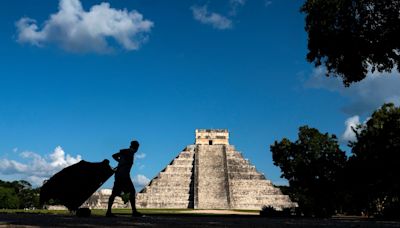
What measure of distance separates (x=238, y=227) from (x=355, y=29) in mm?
11931

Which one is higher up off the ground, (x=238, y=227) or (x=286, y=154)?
(x=286, y=154)

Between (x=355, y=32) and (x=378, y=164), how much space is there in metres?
15.7

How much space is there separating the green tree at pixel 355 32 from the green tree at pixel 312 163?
22.7 m

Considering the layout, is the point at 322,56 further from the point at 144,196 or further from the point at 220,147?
the point at 220,147

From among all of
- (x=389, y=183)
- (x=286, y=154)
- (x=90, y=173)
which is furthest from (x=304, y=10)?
(x=286, y=154)

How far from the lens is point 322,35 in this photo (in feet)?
64.4

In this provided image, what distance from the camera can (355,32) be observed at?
19.3 meters

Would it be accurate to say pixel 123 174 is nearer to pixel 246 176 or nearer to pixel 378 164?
pixel 378 164

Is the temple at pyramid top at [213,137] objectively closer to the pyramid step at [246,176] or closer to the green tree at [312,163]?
the pyramid step at [246,176]

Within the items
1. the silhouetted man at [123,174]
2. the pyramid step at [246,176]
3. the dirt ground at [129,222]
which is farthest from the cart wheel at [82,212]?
the pyramid step at [246,176]

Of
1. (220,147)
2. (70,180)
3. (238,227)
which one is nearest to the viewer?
(238,227)

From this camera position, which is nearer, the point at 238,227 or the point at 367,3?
the point at 238,227

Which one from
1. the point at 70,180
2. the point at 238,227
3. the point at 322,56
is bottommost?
the point at 238,227

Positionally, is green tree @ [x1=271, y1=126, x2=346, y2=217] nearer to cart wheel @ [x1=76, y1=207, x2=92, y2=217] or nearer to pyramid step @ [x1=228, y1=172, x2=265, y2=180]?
pyramid step @ [x1=228, y1=172, x2=265, y2=180]
